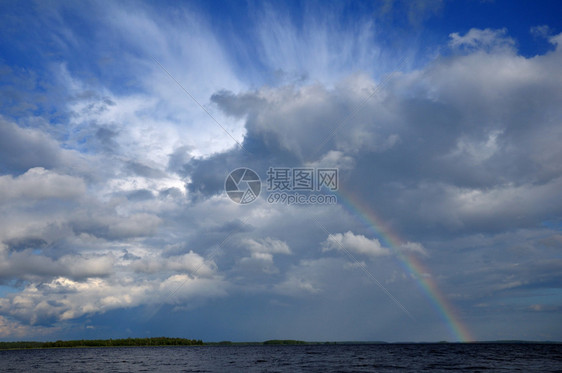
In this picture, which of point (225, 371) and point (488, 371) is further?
point (225, 371)

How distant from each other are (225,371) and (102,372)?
73.0 feet

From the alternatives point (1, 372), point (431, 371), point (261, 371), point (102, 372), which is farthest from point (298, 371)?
point (1, 372)

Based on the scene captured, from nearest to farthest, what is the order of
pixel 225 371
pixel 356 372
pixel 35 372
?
pixel 356 372 < pixel 225 371 < pixel 35 372

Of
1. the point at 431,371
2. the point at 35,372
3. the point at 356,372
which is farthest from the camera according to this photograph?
the point at 35,372

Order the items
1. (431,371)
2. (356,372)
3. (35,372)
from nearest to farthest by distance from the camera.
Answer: (356,372)
(431,371)
(35,372)

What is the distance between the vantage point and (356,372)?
59625mm

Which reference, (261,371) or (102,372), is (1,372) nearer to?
(102,372)

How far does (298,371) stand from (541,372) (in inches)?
1436

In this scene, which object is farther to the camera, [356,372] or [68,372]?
[68,372]

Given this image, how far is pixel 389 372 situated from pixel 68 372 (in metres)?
54.5

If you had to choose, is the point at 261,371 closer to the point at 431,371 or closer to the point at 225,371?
the point at 225,371

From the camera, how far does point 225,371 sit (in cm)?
6881

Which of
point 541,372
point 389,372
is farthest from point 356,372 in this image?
point 541,372

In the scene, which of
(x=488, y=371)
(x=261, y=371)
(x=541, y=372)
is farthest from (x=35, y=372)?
(x=541, y=372)
